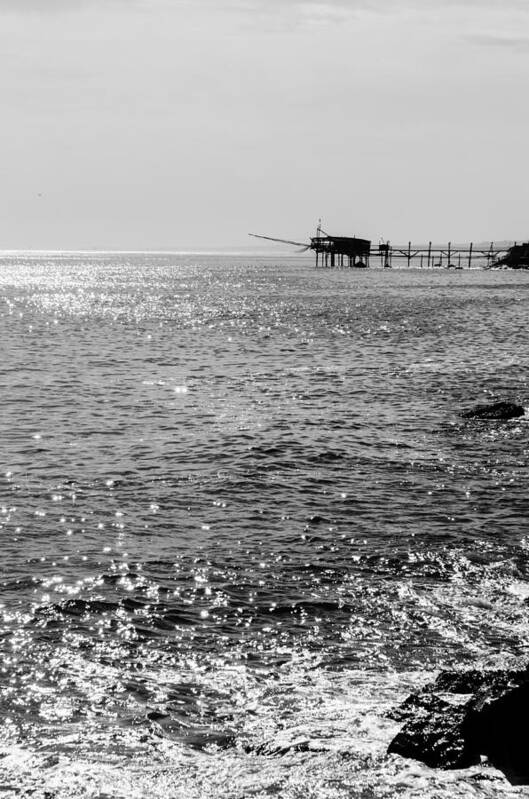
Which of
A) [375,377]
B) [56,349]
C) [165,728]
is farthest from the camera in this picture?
[56,349]

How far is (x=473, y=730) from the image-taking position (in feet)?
34.2

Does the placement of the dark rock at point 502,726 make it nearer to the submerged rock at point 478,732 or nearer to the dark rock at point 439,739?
the submerged rock at point 478,732

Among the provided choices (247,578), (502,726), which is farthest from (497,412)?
(502,726)

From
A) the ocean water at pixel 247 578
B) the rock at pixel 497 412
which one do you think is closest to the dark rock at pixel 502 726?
the ocean water at pixel 247 578

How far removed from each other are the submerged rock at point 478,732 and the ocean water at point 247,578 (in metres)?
0.22

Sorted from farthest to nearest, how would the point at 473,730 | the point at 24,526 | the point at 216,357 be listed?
the point at 216,357 < the point at 24,526 < the point at 473,730

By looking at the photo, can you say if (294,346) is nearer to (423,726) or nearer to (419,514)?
(419,514)

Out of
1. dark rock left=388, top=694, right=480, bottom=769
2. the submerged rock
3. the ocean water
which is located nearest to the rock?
the ocean water

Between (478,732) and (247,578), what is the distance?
22.1 ft

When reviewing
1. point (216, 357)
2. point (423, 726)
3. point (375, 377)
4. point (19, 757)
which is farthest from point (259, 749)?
point (216, 357)

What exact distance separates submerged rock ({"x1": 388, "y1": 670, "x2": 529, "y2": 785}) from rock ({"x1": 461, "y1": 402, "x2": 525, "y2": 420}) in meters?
21.2

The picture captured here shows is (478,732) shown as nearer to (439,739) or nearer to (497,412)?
(439,739)

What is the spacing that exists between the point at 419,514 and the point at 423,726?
999 centimetres

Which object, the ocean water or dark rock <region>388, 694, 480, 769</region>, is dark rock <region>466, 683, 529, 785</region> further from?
the ocean water
